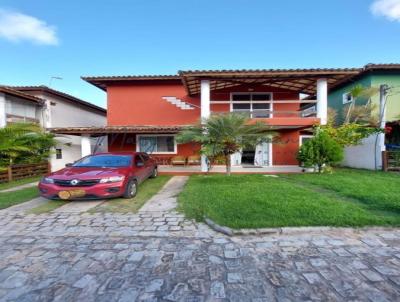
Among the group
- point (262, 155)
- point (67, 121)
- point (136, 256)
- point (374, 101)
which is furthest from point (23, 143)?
point (374, 101)

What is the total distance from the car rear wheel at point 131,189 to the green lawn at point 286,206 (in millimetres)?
1417

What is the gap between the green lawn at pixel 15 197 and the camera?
6711 mm

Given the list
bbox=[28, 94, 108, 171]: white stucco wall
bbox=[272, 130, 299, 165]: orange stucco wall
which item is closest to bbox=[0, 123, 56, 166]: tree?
bbox=[28, 94, 108, 171]: white stucco wall

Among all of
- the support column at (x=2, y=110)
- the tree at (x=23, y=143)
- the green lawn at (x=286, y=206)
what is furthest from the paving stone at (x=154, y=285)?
the support column at (x=2, y=110)

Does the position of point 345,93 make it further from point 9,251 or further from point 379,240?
point 9,251

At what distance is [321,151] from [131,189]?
7970 millimetres

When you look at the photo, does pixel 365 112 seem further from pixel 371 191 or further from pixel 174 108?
pixel 174 108

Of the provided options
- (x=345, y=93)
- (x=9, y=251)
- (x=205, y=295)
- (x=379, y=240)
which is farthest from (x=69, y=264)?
(x=345, y=93)

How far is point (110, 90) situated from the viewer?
15453 millimetres

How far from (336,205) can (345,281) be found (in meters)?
3.12

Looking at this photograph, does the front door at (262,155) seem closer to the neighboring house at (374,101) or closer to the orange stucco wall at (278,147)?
the orange stucco wall at (278,147)

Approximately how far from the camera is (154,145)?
1518 cm

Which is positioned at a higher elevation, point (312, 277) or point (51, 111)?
point (51, 111)

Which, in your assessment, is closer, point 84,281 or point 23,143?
point 84,281
